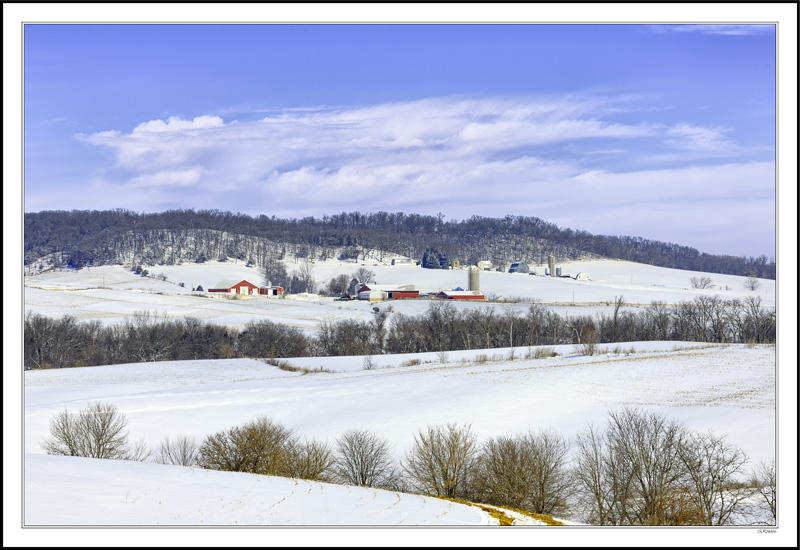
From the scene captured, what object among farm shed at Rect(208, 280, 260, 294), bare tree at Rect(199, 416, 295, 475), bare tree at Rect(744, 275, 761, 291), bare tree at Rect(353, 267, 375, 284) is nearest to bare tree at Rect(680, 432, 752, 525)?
bare tree at Rect(199, 416, 295, 475)

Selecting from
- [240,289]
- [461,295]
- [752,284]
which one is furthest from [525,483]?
[240,289]

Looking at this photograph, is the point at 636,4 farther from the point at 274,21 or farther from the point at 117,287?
the point at 117,287

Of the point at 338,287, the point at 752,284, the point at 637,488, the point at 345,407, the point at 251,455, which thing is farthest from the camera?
the point at 338,287

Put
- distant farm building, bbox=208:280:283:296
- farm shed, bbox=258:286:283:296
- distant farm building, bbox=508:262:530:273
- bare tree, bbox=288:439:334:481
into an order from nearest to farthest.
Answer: bare tree, bbox=288:439:334:481
distant farm building, bbox=208:280:283:296
farm shed, bbox=258:286:283:296
distant farm building, bbox=508:262:530:273

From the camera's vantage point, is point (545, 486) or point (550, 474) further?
point (550, 474)

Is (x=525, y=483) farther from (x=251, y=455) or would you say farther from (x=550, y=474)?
(x=251, y=455)

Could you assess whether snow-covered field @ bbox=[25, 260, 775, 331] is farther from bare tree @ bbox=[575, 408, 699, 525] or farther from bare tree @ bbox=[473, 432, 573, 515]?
bare tree @ bbox=[575, 408, 699, 525]

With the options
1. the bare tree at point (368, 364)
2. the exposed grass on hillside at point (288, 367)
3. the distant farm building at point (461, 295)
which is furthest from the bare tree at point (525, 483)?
the distant farm building at point (461, 295)
